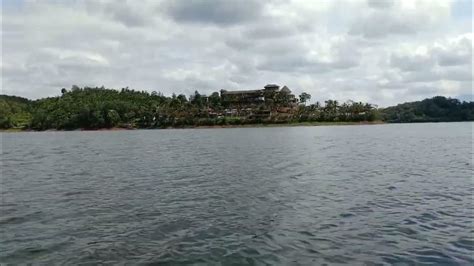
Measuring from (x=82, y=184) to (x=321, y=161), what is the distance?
1031 inches

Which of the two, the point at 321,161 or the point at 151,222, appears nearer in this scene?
the point at 151,222

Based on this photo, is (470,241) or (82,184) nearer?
(470,241)

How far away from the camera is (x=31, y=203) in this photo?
25703 millimetres

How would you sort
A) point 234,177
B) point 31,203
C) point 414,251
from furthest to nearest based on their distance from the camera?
point 234,177 < point 31,203 < point 414,251

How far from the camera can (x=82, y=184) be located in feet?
111

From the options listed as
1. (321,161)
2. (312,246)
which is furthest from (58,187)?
(321,161)

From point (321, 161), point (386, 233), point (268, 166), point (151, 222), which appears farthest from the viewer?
point (321, 161)

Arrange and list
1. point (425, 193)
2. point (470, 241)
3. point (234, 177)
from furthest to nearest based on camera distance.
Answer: point (234, 177)
point (425, 193)
point (470, 241)

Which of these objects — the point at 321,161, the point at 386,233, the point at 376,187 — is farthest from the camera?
the point at 321,161

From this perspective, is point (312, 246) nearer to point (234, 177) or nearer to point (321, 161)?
point (234, 177)

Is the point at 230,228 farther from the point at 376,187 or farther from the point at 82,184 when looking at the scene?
the point at 82,184

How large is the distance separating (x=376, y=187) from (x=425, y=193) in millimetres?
3522

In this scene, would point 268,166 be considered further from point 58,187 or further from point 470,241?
point 470,241

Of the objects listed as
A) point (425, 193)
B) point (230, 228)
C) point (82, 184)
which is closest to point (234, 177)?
point (82, 184)
